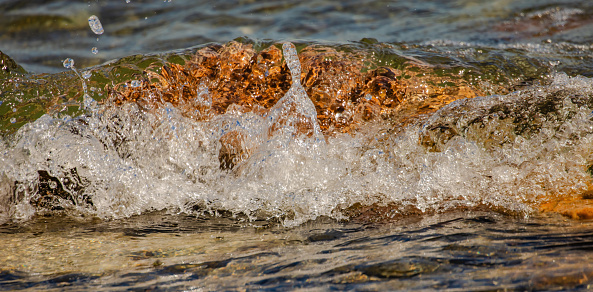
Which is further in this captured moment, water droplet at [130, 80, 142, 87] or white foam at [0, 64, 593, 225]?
water droplet at [130, 80, 142, 87]

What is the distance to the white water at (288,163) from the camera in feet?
7.07

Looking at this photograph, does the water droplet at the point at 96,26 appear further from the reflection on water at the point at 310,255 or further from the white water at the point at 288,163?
the reflection on water at the point at 310,255

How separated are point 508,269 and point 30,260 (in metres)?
1.71

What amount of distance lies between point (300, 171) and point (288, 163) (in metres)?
0.08

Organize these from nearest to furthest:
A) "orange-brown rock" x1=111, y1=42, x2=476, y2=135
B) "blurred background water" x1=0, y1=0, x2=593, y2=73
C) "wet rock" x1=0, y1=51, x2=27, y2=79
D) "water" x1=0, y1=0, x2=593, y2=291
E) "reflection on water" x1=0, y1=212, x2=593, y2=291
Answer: "reflection on water" x1=0, y1=212, x2=593, y2=291 → "water" x1=0, y1=0, x2=593, y2=291 → "orange-brown rock" x1=111, y1=42, x2=476, y2=135 → "wet rock" x1=0, y1=51, x2=27, y2=79 → "blurred background water" x1=0, y1=0, x2=593, y2=73

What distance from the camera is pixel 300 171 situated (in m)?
2.34

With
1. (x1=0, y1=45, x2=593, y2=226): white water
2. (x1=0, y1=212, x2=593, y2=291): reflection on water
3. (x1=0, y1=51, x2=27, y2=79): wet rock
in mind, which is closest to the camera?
(x1=0, y1=212, x2=593, y2=291): reflection on water

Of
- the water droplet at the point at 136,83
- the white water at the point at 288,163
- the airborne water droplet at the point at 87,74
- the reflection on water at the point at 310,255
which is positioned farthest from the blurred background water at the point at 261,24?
the reflection on water at the point at 310,255

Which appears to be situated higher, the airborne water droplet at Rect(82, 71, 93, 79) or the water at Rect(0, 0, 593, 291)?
the airborne water droplet at Rect(82, 71, 93, 79)

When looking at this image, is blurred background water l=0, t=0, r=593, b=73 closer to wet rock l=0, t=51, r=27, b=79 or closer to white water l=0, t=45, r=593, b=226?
wet rock l=0, t=51, r=27, b=79

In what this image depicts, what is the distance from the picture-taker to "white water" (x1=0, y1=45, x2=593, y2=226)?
2.16 m

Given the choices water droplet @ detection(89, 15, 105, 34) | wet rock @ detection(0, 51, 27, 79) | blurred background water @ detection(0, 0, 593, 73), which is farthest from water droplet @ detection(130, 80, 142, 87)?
water droplet @ detection(89, 15, 105, 34)

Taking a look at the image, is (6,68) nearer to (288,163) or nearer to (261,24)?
(288,163)

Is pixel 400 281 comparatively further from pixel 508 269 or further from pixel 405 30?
pixel 405 30
